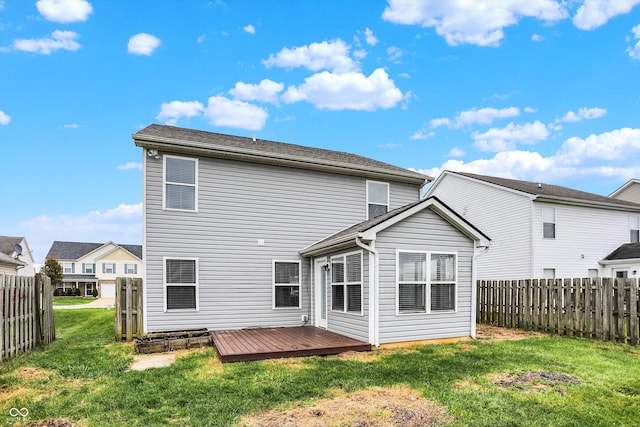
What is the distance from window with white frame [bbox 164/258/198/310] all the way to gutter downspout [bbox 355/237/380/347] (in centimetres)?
461

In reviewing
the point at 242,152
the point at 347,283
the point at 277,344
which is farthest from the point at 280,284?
the point at 242,152

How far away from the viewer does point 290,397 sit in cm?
469

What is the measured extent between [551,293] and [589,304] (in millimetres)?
983

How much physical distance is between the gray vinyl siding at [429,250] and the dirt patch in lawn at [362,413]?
10.9 feet

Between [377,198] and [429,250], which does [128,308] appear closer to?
[429,250]

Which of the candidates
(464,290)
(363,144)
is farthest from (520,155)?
(464,290)

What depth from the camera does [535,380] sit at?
5484 millimetres

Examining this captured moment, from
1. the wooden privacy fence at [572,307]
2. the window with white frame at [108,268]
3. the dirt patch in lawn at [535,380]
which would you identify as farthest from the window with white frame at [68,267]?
the dirt patch in lawn at [535,380]

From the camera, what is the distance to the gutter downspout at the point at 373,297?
787 centimetres

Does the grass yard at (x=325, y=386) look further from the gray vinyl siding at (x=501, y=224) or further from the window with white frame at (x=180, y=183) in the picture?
the gray vinyl siding at (x=501, y=224)

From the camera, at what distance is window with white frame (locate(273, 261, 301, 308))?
415 inches

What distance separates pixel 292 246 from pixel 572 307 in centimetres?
759

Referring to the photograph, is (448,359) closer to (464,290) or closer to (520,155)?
(464,290)

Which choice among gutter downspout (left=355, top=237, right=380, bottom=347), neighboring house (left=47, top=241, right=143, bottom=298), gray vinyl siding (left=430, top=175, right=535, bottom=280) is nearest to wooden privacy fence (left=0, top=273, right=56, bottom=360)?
gutter downspout (left=355, top=237, right=380, bottom=347)
